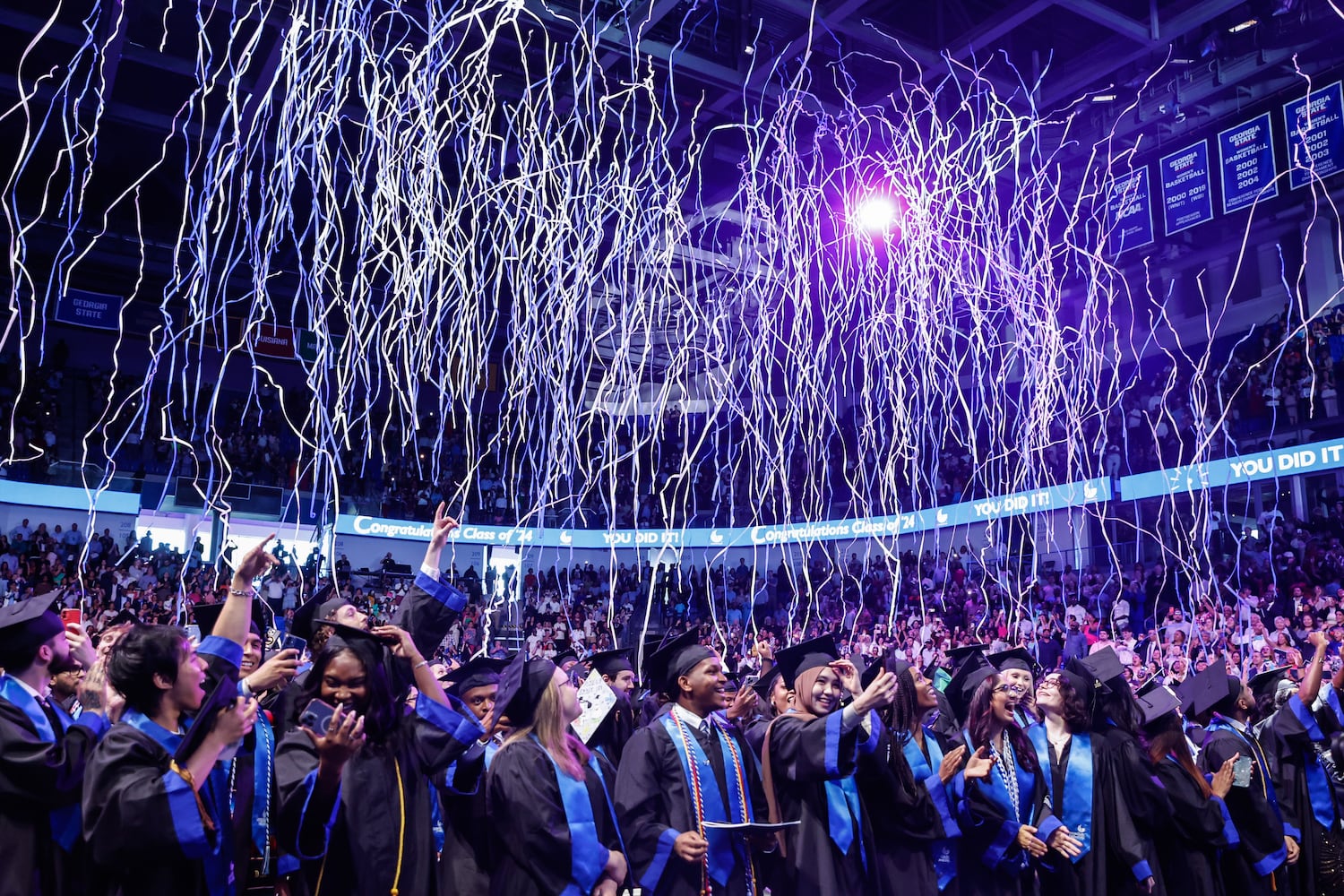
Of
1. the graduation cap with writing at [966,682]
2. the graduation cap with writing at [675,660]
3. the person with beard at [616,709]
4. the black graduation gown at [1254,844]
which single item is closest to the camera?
the graduation cap with writing at [675,660]

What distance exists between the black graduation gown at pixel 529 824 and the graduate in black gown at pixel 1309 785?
4.05m

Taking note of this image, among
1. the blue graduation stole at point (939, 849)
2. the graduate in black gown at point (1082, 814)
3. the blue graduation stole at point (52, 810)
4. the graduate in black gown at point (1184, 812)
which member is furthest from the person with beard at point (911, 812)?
the blue graduation stole at point (52, 810)

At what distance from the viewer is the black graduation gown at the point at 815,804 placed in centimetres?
472

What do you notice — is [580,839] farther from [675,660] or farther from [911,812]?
[911,812]

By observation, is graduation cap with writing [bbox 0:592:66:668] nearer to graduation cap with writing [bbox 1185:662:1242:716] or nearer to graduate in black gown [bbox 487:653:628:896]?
graduate in black gown [bbox 487:653:628:896]

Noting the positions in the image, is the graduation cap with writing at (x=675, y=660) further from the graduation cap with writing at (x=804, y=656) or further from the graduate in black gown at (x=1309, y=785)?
the graduate in black gown at (x=1309, y=785)

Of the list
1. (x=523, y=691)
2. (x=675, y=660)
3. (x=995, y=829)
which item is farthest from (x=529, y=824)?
(x=995, y=829)

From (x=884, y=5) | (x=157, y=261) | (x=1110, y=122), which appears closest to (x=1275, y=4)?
(x=1110, y=122)

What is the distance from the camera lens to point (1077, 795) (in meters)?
5.42

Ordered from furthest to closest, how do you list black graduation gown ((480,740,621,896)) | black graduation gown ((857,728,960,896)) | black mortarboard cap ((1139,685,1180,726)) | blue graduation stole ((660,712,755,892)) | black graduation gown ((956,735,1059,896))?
1. black mortarboard cap ((1139,685,1180,726))
2. black graduation gown ((956,735,1059,896))
3. black graduation gown ((857,728,960,896))
4. blue graduation stole ((660,712,755,892))
5. black graduation gown ((480,740,621,896))

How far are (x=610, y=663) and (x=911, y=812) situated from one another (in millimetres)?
2613

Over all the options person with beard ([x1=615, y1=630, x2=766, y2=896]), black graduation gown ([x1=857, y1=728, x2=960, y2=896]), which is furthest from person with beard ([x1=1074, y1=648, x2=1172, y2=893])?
person with beard ([x1=615, y1=630, x2=766, y2=896])

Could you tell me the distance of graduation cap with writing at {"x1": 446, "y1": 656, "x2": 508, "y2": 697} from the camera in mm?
5199

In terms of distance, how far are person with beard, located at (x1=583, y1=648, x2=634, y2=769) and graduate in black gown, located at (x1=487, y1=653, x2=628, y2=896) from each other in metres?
2.16
